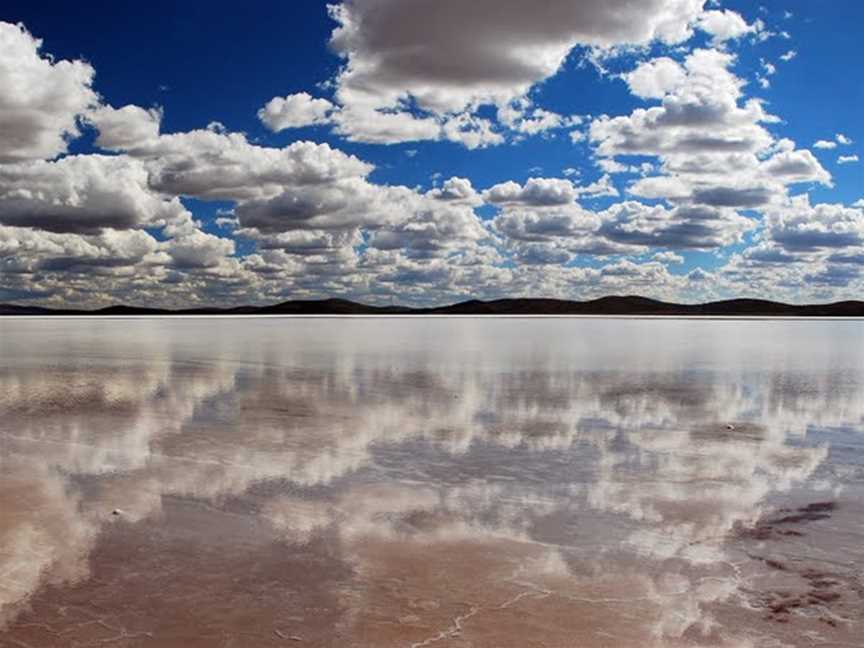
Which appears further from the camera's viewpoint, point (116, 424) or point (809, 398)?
point (809, 398)

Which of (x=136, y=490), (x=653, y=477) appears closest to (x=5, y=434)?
(x=136, y=490)

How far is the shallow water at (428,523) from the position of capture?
615 cm

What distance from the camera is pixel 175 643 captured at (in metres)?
5.72

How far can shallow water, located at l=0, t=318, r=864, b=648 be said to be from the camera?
6.15m

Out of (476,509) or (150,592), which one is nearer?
(150,592)

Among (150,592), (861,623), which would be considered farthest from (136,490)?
(861,623)

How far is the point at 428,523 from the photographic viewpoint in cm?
877

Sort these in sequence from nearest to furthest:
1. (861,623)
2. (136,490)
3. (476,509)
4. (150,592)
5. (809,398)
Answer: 1. (861,623)
2. (150,592)
3. (476,509)
4. (136,490)
5. (809,398)

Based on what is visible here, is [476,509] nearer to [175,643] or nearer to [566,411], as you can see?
[175,643]

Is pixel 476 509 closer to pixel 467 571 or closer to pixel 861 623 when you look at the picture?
pixel 467 571

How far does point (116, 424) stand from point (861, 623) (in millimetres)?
13098

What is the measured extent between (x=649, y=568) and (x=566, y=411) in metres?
10.3

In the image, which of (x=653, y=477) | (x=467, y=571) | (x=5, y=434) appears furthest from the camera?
(x=5, y=434)

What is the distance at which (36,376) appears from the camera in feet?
82.6
